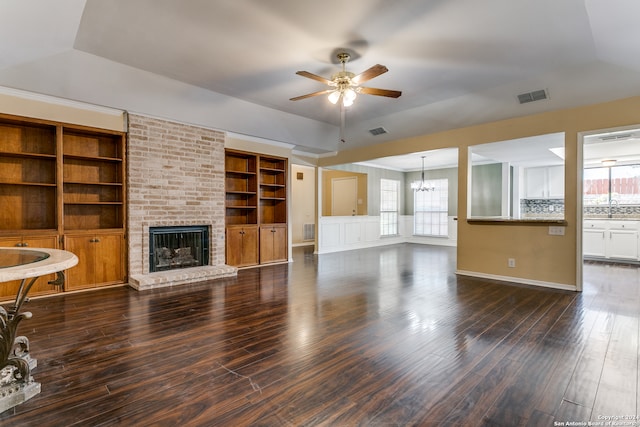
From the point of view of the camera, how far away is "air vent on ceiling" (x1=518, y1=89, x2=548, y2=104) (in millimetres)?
4465

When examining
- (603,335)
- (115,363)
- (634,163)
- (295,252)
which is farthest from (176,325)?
(634,163)

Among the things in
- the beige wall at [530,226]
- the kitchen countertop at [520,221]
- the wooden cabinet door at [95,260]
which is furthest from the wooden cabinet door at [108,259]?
the kitchen countertop at [520,221]

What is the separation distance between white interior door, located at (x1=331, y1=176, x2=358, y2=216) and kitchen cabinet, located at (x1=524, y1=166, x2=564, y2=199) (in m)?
4.78

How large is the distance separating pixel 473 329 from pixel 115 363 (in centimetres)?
313

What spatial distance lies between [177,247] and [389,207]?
722 cm

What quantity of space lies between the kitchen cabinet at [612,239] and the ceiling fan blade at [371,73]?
6.90 meters

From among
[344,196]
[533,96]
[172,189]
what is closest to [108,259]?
[172,189]

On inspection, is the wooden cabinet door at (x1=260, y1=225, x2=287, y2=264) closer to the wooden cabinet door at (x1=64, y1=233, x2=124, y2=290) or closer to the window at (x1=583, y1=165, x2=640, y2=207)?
the wooden cabinet door at (x1=64, y1=233, x2=124, y2=290)

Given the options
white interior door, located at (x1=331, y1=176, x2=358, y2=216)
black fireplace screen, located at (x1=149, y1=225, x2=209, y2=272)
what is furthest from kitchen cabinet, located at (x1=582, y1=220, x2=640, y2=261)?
black fireplace screen, located at (x1=149, y1=225, x2=209, y2=272)

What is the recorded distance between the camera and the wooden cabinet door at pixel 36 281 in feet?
13.0

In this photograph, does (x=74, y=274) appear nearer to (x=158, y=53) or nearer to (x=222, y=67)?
(x=158, y=53)

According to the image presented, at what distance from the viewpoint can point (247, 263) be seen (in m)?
6.49

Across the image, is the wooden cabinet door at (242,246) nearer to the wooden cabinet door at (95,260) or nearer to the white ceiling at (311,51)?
the wooden cabinet door at (95,260)

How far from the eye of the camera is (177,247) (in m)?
5.57
